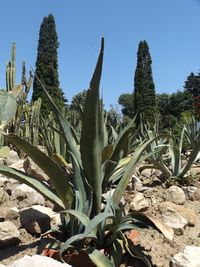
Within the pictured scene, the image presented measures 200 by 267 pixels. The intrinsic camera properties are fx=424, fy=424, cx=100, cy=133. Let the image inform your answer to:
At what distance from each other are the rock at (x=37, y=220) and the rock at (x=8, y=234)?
0.31 ft

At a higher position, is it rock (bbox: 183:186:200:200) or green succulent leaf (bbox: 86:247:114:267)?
rock (bbox: 183:186:200:200)

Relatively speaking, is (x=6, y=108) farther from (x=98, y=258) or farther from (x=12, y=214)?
(x=98, y=258)

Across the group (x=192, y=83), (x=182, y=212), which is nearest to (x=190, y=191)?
(x=182, y=212)

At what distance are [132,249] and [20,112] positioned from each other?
4304mm

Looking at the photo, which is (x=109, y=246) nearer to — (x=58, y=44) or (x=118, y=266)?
(x=118, y=266)

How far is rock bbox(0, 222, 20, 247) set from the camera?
2.23 meters

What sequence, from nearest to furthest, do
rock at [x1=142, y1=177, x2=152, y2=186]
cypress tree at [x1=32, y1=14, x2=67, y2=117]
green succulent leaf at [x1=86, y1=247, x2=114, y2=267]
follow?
1. green succulent leaf at [x1=86, y1=247, x2=114, y2=267]
2. rock at [x1=142, y1=177, x2=152, y2=186]
3. cypress tree at [x1=32, y1=14, x2=67, y2=117]

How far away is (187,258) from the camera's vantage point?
6.51 ft

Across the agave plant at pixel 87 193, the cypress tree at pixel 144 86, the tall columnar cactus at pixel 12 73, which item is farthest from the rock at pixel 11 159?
the cypress tree at pixel 144 86

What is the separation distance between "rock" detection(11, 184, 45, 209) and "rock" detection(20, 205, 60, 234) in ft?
1.04

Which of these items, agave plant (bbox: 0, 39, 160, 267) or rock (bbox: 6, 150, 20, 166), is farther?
rock (bbox: 6, 150, 20, 166)

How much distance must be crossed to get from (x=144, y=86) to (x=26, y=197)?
25.3m

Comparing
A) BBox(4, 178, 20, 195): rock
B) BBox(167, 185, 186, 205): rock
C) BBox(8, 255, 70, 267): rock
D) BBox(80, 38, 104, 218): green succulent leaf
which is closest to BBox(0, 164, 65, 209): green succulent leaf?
BBox(80, 38, 104, 218): green succulent leaf

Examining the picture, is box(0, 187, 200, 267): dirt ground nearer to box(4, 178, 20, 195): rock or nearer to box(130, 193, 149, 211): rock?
box(130, 193, 149, 211): rock
